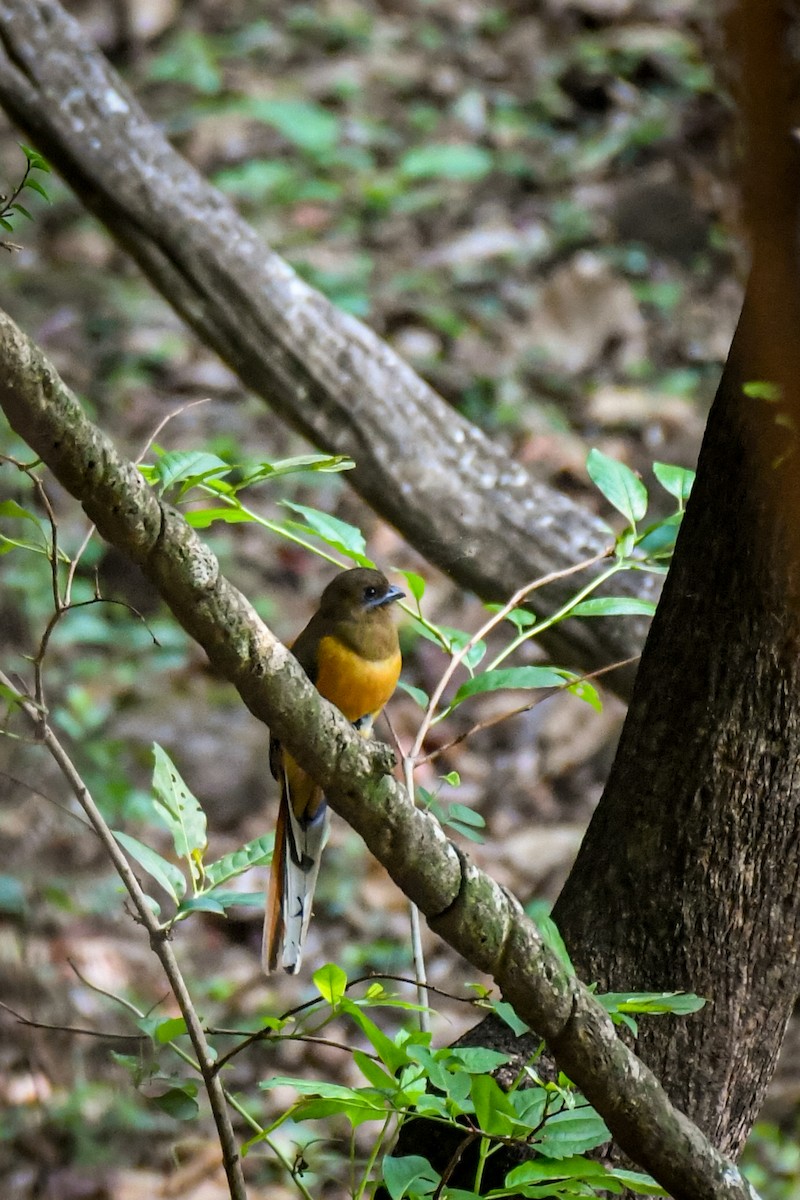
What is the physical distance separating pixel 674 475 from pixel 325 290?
499 centimetres

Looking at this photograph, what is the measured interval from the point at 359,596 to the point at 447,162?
212 inches

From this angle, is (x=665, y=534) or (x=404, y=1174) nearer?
(x=404, y=1174)

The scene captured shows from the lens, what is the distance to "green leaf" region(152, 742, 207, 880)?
173cm

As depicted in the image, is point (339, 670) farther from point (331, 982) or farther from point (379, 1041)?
point (379, 1041)

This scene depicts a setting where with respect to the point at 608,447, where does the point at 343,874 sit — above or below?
below

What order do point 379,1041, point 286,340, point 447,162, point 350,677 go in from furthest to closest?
point 447,162 → point 286,340 → point 350,677 → point 379,1041

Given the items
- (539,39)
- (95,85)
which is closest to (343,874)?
(95,85)

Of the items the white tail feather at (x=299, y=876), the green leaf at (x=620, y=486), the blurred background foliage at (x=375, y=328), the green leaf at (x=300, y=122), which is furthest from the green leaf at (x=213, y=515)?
the green leaf at (x=300, y=122)

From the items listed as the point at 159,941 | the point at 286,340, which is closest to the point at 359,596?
the point at 286,340

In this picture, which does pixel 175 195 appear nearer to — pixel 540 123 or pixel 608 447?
pixel 608 447

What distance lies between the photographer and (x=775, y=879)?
185 centimetres

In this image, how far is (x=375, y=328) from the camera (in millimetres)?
6723

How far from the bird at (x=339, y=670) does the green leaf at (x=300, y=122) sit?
220 inches

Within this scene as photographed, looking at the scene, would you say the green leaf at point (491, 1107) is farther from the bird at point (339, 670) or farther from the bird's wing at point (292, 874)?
the bird at point (339, 670)
